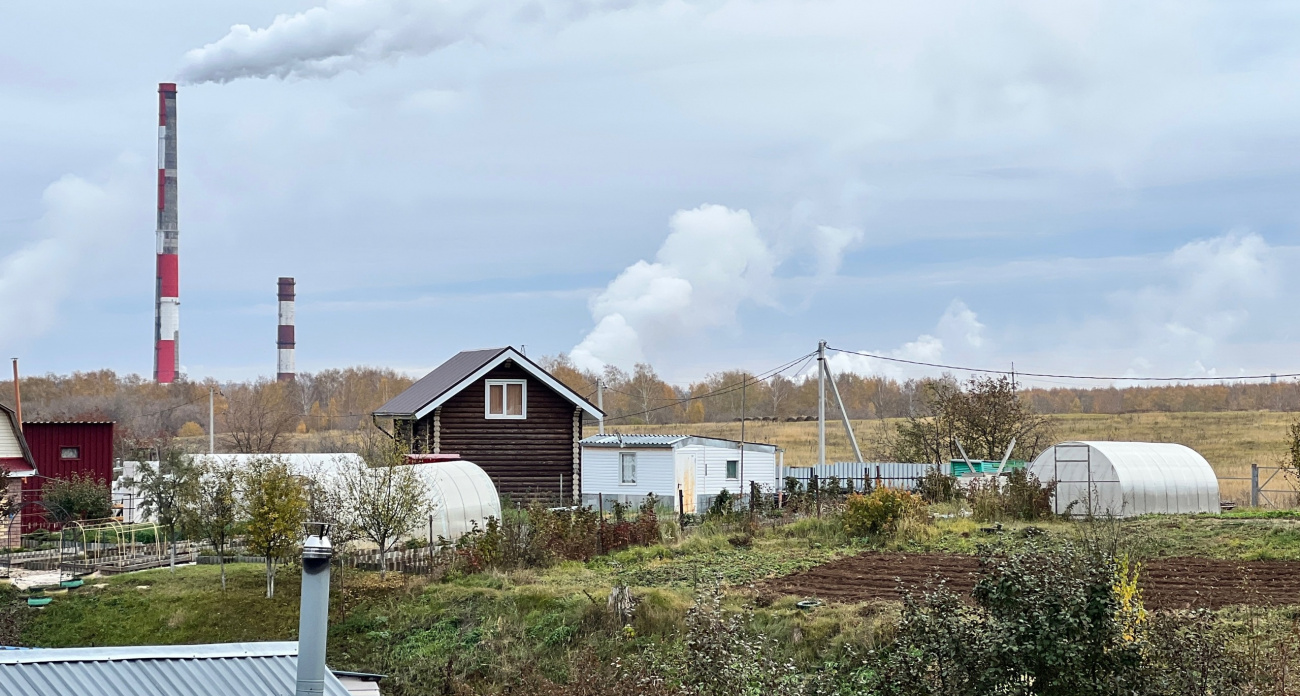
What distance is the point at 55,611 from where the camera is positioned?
18781 millimetres

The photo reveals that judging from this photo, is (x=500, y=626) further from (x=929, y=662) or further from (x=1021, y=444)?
(x=1021, y=444)

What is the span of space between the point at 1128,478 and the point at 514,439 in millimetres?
17221

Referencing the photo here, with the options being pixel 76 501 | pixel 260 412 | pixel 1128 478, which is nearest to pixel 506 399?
pixel 76 501

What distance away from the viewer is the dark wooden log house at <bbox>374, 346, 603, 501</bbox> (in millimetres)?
33906

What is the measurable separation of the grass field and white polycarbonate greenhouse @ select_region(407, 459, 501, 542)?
91.1ft

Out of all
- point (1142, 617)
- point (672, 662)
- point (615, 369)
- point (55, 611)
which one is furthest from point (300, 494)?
point (615, 369)

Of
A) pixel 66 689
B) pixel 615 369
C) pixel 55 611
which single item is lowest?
pixel 55 611

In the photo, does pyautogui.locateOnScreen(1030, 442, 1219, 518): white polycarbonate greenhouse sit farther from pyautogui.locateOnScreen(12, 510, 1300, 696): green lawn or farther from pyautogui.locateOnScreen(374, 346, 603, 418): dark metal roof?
pyautogui.locateOnScreen(374, 346, 603, 418): dark metal roof

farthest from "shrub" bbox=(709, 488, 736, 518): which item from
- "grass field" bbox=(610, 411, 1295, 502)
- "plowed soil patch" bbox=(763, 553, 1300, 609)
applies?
"grass field" bbox=(610, 411, 1295, 502)

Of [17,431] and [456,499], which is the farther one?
[17,431]

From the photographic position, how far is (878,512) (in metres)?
22.8

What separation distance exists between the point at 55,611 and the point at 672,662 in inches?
464

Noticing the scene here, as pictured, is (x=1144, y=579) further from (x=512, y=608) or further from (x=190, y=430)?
(x=190, y=430)

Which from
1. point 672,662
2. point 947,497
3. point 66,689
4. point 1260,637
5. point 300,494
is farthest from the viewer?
point 947,497
